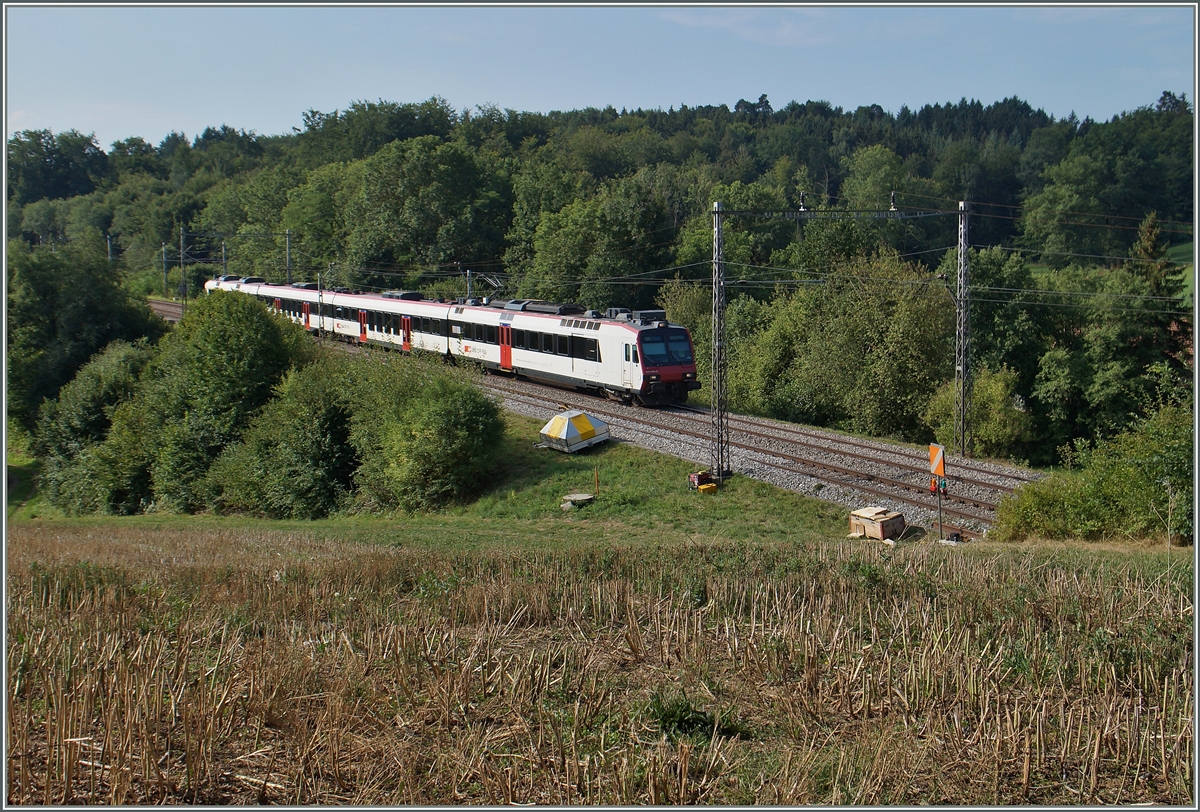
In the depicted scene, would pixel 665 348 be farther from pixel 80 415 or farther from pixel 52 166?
pixel 52 166

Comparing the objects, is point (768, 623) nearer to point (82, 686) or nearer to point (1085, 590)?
point (1085, 590)

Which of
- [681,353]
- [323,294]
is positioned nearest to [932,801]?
[681,353]

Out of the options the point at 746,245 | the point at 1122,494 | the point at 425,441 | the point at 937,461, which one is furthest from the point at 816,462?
the point at 746,245

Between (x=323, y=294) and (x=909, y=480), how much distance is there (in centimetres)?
3682

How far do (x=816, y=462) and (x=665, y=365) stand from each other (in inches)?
302

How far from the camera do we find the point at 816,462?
24.6m

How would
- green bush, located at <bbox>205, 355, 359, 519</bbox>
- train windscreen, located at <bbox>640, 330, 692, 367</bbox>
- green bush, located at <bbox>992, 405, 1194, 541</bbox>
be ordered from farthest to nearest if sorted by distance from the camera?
train windscreen, located at <bbox>640, 330, 692, 367</bbox> → green bush, located at <bbox>205, 355, 359, 519</bbox> → green bush, located at <bbox>992, 405, 1194, 541</bbox>

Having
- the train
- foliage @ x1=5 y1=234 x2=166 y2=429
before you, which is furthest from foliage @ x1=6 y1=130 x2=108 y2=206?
the train

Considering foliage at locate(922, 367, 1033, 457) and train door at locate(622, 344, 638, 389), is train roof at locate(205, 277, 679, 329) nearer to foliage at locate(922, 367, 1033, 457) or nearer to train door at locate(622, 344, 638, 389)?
train door at locate(622, 344, 638, 389)

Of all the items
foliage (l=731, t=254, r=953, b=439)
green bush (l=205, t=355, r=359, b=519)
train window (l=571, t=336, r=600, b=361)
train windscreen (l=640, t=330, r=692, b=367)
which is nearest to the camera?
green bush (l=205, t=355, r=359, b=519)

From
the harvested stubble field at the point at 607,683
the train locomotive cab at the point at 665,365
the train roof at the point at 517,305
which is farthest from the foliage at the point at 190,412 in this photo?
the harvested stubble field at the point at 607,683

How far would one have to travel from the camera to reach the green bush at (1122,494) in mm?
18000

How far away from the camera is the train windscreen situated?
3023 centimetres

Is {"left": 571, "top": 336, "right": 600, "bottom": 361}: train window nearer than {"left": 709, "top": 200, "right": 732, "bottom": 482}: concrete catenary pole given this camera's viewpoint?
No
